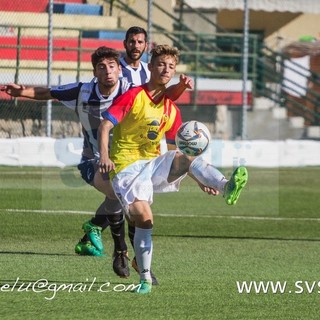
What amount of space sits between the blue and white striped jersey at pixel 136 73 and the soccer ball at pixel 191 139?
223 centimetres

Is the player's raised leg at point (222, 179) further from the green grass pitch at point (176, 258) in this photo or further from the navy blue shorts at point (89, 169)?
the navy blue shorts at point (89, 169)

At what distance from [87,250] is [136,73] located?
1.98m

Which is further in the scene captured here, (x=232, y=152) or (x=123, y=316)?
(x=232, y=152)

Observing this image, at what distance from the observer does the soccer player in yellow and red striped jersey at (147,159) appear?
927 centimetres

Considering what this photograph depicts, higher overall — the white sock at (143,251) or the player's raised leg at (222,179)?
the player's raised leg at (222,179)

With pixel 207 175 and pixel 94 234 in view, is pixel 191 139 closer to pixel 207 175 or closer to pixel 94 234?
pixel 207 175

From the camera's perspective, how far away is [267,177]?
2283 centimetres

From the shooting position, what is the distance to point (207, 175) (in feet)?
32.0

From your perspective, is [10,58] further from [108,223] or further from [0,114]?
[108,223]

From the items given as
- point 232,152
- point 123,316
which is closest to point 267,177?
point 232,152

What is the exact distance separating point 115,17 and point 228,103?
11.0 feet

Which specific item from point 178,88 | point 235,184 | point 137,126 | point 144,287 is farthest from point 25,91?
point 144,287

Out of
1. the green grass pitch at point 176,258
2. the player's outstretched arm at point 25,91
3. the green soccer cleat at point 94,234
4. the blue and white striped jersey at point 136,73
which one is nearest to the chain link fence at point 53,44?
the green grass pitch at point 176,258

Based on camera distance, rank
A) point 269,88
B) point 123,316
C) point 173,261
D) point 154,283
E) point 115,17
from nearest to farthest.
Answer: point 123,316 < point 154,283 < point 173,261 < point 115,17 < point 269,88
